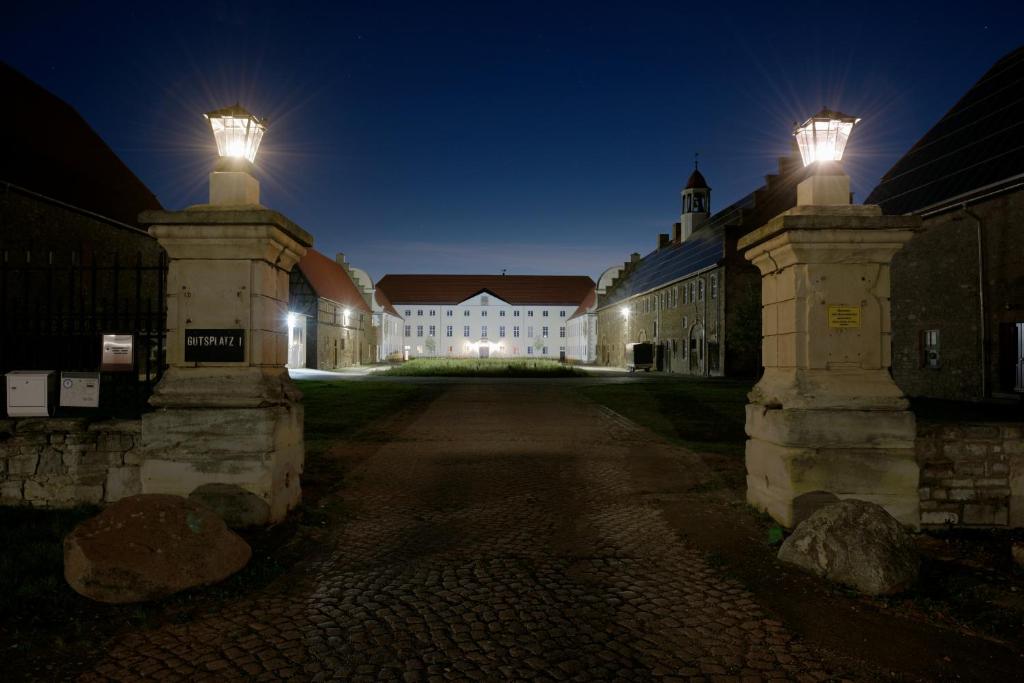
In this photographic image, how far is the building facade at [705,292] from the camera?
32.8 m

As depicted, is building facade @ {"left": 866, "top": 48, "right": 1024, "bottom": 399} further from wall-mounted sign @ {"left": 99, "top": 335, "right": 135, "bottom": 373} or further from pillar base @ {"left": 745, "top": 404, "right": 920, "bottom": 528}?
wall-mounted sign @ {"left": 99, "top": 335, "right": 135, "bottom": 373}

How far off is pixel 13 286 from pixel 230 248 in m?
18.0

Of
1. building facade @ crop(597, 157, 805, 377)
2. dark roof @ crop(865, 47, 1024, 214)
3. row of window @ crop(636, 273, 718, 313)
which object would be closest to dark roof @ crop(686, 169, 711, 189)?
building facade @ crop(597, 157, 805, 377)

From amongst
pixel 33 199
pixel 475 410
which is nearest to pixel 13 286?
pixel 33 199

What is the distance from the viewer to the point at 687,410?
1652cm

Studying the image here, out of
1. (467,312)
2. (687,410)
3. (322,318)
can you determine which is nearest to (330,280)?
(322,318)

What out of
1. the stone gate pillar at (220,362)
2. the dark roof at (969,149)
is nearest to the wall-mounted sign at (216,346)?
the stone gate pillar at (220,362)

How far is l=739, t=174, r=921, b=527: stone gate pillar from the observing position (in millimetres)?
5852

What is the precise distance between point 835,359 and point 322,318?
118 feet

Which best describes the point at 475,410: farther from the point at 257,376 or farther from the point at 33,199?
the point at 33,199

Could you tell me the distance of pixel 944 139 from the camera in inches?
826

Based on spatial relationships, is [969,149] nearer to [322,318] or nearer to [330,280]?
[322,318]

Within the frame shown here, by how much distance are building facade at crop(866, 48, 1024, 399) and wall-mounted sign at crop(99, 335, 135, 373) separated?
19272mm

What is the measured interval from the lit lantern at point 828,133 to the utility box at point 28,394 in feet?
27.8
